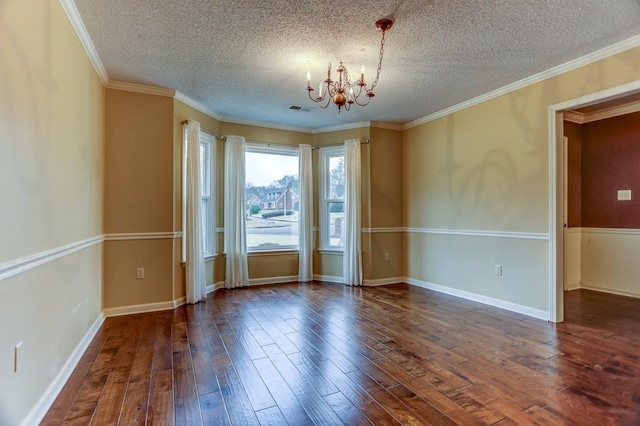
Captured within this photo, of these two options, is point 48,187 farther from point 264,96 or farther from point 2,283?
point 264,96

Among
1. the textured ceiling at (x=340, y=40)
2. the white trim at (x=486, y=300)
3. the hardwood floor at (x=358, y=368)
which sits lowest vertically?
the hardwood floor at (x=358, y=368)

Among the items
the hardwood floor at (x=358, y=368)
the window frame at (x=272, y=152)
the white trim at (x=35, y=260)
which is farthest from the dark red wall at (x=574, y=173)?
the white trim at (x=35, y=260)

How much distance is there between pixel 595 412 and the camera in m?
1.83

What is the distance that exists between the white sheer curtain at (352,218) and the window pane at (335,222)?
0.86 feet

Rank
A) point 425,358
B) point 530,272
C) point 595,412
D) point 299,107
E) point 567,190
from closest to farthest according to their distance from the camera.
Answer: point 595,412 < point 425,358 < point 530,272 < point 299,107 < point 567,190

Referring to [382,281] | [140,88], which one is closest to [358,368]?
[382,281]

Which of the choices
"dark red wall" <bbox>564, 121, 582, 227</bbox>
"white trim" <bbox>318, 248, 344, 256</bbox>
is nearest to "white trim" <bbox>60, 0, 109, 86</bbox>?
"white trim" <bbox>318, 248, 344, 256</bbox>

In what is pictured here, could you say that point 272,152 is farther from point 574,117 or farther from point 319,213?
point 574,117

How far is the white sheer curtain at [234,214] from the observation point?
483cm

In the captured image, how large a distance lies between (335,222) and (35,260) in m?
4.09

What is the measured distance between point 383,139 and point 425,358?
3557 millimetres

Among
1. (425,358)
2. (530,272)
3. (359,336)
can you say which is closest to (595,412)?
(425,358)

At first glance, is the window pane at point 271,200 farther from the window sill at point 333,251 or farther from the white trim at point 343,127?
the white trim at point 343,127

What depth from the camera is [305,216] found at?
529 cm
